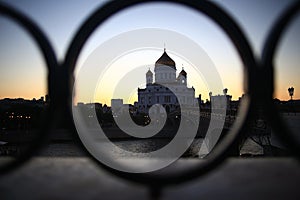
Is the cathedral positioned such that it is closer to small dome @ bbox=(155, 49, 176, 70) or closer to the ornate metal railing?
small dome @ bbox=(155, 49, 176, 70)

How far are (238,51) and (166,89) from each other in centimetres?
8136

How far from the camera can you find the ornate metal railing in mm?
1767

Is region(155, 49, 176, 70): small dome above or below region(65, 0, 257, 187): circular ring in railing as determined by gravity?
above

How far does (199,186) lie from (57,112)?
118 cm

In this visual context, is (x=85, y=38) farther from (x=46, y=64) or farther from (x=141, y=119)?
(x=141, y=119)

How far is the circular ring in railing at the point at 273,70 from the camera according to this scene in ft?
5.73

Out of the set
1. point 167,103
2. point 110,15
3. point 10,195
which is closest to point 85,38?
point 110,15

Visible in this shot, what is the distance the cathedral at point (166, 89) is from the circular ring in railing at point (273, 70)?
7562 cm

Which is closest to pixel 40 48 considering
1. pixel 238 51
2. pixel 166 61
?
pixel 238 51

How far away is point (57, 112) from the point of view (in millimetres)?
1904

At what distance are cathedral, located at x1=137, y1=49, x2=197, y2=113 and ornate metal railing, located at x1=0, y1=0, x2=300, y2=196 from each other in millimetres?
75575

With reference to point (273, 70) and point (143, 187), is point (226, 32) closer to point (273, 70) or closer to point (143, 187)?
point (273, 70)

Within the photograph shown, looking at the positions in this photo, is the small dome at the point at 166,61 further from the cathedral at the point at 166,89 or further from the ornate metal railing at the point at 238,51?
the ornate metal railing at the point at 238,51

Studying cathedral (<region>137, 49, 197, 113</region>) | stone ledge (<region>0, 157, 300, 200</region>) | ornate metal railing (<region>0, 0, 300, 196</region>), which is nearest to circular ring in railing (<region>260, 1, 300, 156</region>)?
ornate metal railing (<region>0, 0, 300, 196</region>)
